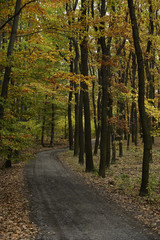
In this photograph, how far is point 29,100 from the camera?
10422 millimetres

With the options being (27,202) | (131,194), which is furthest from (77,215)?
(131,194)

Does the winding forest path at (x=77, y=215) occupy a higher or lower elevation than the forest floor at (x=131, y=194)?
higher

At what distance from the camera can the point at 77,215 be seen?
24.2 feet

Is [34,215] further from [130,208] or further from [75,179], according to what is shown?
[75,179]

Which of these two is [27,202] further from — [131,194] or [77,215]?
→ [131,194]

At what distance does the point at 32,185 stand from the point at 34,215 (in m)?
4.06

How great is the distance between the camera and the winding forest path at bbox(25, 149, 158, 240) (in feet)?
19.6

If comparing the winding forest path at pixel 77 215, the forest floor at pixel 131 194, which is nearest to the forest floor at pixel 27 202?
the forest floor at pixel 131 194

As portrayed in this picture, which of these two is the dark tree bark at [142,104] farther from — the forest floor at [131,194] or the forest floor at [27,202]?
the forest floor at [27,202]

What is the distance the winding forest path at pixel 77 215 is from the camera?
19.6 ft

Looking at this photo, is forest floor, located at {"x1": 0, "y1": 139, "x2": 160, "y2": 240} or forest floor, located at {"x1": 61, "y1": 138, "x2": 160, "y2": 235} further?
forest floor, located at {"x1": 61, "y1": 138, "x2": 160, "y2": 235}

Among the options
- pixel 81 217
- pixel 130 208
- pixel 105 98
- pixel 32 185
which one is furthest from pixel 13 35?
pixel 130 208

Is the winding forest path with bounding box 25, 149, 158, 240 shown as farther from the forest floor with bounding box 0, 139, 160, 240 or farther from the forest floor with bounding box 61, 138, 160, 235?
the forest floor with bounding box 61, 138, 160, 235

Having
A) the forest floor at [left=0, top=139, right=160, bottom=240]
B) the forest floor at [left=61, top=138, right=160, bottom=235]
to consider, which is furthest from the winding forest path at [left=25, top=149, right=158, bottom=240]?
the forest floor at [left=61, top=138, right=160, bottom=235]
